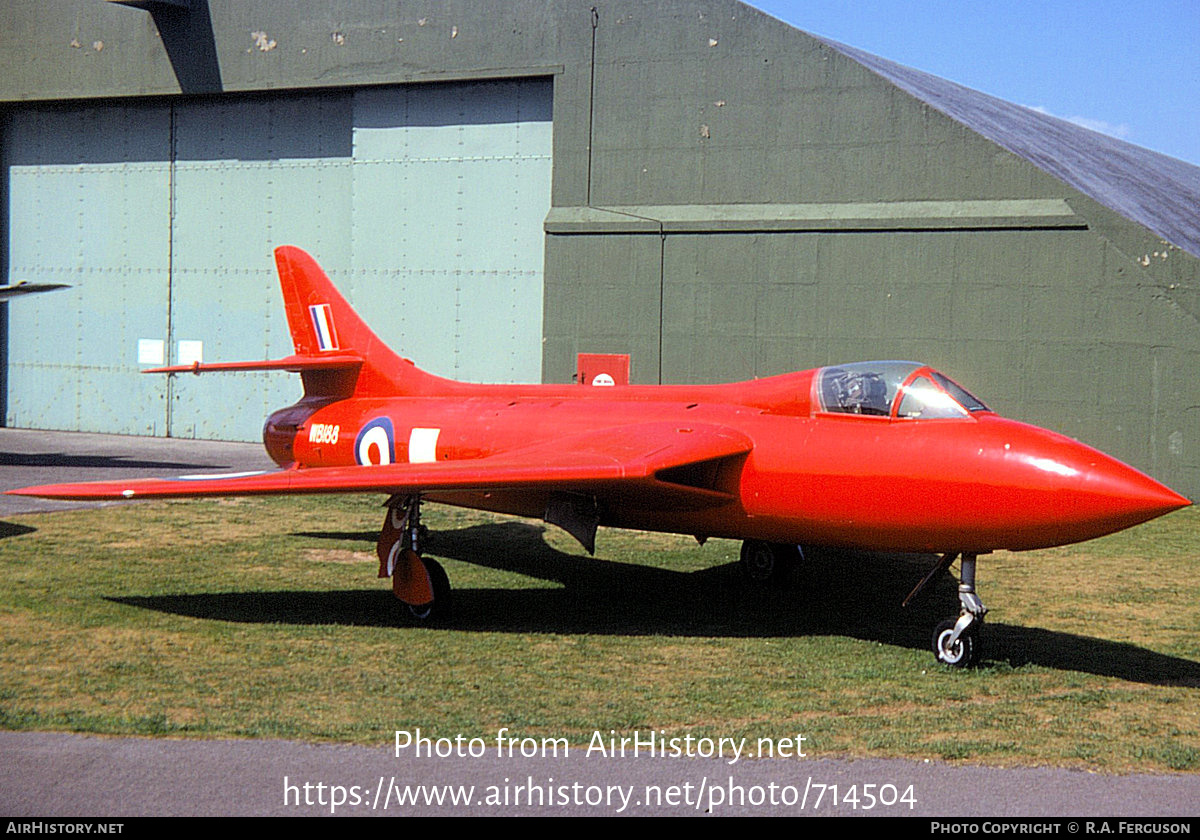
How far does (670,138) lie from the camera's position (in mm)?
20438

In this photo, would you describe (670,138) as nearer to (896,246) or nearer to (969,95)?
(896,246)

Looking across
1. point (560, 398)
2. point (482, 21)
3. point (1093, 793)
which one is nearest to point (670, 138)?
point (482, 21)

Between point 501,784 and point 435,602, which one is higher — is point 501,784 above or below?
below

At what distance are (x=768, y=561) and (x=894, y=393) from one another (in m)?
3.09

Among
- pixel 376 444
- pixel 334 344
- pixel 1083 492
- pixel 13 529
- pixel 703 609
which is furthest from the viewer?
pixel 13 529

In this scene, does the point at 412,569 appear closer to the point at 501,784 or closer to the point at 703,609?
the point at 703,609

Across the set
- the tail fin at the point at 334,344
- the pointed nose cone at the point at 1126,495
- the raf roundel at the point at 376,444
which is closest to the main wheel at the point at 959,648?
the pointed nose cone at the point at 1126,495

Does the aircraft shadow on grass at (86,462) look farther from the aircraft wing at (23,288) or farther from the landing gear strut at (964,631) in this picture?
the landing gear strut at (964,631)

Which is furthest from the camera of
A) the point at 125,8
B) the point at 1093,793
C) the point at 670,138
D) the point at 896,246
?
the point at 125,8

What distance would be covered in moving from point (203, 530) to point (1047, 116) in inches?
1121

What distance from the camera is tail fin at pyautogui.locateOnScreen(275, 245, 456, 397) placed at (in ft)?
42.8

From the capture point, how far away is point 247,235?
24.8 metres

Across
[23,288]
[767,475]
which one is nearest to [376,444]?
[767,475]

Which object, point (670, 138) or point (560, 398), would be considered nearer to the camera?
point (560, 398)
